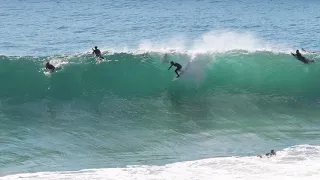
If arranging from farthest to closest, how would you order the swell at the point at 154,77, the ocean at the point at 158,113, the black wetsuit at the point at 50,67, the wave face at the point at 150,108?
the black wetsuit at the point at 50,67 → the swell at the point at 154,77 → the wave face at the point at 150,108 → the ocean at the point at 158,113

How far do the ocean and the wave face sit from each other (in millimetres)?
35

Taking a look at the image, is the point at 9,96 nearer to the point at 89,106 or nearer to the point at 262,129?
the point at 89,106

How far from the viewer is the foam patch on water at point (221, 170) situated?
511 inches

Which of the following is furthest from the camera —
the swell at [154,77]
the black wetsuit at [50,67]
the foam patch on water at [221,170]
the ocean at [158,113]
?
the black wetsuit at [50,67]

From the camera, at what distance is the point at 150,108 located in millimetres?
18969

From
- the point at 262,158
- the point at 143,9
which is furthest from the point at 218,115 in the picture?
the point at 143,9

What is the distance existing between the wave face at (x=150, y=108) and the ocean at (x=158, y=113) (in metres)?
0.03

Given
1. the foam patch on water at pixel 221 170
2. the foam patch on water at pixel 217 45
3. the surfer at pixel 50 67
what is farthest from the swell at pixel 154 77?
the foam patch on water at pixel 221 170

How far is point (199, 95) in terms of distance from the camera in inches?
784

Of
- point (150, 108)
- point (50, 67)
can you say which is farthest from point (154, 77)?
point (50, 67)

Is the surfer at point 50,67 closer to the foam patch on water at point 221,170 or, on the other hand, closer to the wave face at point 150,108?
the wave face at point 150,108

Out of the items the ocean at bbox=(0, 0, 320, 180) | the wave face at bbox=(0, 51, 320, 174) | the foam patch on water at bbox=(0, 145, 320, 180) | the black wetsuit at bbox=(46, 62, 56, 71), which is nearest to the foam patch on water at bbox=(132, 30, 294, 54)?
the ocean at bbox=(0, 0, 320, 180)

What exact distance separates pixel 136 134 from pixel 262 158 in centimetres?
410

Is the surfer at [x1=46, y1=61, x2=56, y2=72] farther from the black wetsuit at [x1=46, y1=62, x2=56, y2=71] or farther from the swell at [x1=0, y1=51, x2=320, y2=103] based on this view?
the swell at [x1=0, y1=51, x2=320, y2=103]
